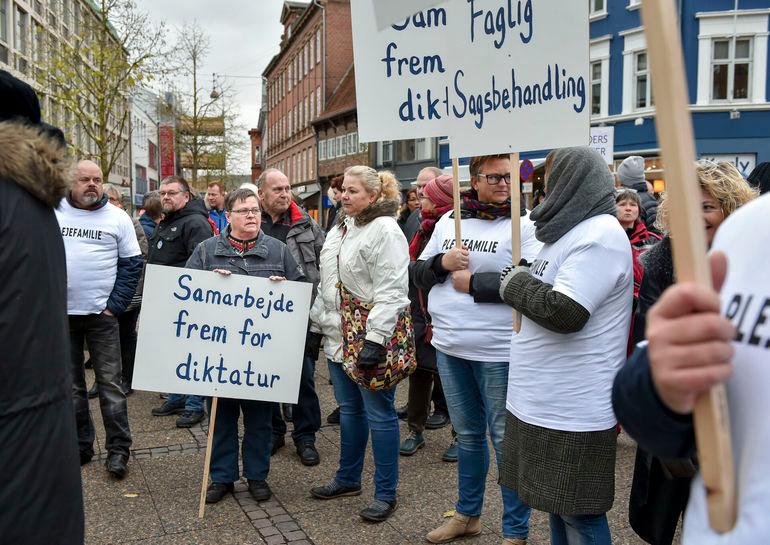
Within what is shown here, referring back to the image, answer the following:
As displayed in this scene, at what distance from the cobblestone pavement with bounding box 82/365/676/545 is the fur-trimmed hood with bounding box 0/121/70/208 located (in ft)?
8.06

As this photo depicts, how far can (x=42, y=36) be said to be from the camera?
61.5 ft

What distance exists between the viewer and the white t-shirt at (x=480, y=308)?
3.48 metres

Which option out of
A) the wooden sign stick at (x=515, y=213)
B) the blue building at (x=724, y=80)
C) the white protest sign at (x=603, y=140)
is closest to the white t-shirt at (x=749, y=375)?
the wooden sign stick at (x=515, y=213)

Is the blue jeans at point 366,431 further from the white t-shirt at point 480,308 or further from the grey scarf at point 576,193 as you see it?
the grey scarf at point 576,193

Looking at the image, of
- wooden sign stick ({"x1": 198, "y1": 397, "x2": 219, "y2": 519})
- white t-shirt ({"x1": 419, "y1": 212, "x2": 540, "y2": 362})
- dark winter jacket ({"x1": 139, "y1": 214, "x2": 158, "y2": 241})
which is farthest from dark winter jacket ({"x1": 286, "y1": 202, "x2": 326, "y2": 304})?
dark winter jacket ({"x1": 139, "y1": 214, "x2": 158, "y2": 241})

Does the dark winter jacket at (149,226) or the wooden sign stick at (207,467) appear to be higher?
the dark winter jacket at (149,226)

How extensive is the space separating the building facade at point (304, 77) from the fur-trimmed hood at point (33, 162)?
4134 cm

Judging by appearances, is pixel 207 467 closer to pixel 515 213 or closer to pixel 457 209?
pixel 457 209

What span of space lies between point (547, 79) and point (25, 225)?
214cm

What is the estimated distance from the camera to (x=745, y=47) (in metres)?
20.9

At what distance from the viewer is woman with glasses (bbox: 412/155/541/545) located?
11.4ft

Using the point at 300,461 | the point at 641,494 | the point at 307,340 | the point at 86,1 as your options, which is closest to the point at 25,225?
the point at 641,494

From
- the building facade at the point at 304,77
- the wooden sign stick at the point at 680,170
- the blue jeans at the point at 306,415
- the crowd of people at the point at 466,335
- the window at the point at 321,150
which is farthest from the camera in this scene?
the window at the point at 321,150

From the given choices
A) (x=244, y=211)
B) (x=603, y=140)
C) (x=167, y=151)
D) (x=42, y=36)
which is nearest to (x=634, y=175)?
(x=603, y=140)
